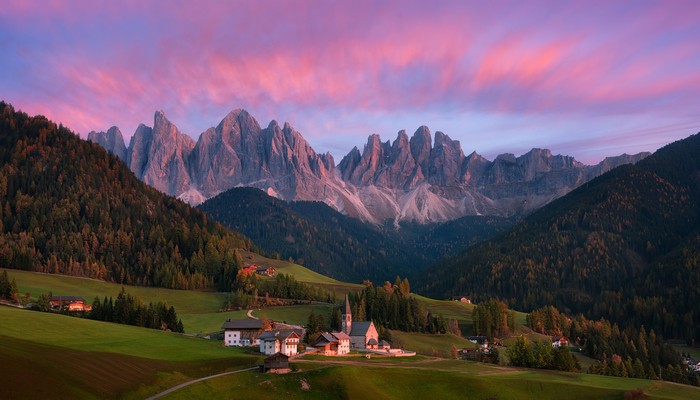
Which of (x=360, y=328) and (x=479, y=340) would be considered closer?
(x=360, y=328)

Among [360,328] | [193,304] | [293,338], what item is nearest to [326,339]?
[293,338]

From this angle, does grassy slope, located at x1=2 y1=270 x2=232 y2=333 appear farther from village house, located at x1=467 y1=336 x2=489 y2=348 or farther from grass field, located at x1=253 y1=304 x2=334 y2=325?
village house, located at x1=467 y1=336 x2=489 y2=348

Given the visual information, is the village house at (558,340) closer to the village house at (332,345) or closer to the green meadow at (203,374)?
the green meadow at (203,374)

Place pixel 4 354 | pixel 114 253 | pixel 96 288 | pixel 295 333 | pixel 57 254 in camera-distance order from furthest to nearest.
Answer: pixel 114 253
pixel 57 254
pixel 96 288
pixel 295 333
pixel 4 354

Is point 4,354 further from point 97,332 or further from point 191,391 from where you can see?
point 97,332

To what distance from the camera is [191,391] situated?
67.8 metres

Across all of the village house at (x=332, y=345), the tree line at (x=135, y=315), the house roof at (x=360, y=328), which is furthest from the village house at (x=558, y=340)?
the tree line at (x=135, y=315)

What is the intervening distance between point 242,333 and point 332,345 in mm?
17654

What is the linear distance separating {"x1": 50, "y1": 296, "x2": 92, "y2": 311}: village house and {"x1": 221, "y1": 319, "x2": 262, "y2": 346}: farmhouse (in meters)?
36.6

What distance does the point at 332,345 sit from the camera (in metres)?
110

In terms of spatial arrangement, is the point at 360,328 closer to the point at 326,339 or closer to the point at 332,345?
the point at 326,339

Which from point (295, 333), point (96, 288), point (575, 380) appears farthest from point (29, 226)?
point (575, 380)

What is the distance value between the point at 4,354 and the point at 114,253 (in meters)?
138

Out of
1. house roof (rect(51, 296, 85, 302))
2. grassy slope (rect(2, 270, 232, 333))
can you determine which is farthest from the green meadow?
grassy slope (rect(2, 270, 232, 333))
